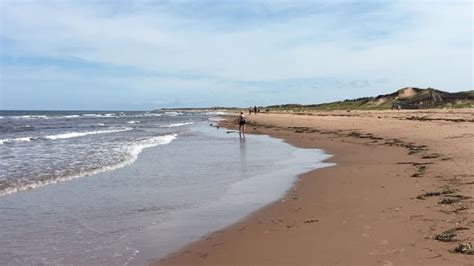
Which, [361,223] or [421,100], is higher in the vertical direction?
[421,100]

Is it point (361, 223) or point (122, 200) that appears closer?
point (361, 223)

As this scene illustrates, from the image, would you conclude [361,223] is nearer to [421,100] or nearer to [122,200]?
[122,200]

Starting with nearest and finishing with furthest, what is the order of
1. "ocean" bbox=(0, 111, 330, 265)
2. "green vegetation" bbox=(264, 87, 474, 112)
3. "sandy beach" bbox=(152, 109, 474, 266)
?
"sandy beach" bbox=(152, 109, 474, 266)
"ocean" bbox=(0, 111, 330, 265)
"green vegetation" bbox=(264, 87, 474, 112)

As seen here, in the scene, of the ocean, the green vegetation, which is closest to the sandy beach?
the ocean

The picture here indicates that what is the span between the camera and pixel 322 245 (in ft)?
19.6

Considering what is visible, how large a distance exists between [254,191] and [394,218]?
413cm

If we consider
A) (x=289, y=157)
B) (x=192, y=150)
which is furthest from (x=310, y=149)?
(x=192, y=150)

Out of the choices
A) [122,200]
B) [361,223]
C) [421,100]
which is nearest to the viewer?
[361,223]

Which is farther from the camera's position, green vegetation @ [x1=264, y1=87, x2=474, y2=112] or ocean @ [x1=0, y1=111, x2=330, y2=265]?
green vegetation @ [x1=264, y1=87, x2=474, y2=112]

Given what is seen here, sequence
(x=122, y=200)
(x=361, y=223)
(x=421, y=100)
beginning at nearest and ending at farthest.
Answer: (x=361, y=223)
(x=122, y=200)
(x=421, y=100)

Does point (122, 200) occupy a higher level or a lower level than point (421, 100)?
lower

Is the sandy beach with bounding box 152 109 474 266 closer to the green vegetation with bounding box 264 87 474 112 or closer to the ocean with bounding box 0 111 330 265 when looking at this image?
the ocean with bounding box 0 111 330 265

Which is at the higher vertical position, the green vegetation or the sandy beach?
the green vegetation

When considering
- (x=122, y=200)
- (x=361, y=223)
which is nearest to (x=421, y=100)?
(x=122, y=200)
